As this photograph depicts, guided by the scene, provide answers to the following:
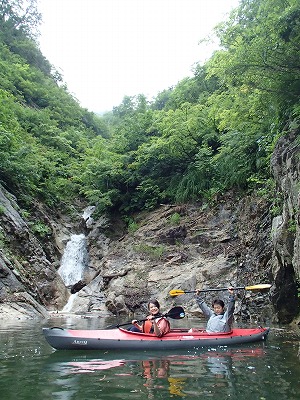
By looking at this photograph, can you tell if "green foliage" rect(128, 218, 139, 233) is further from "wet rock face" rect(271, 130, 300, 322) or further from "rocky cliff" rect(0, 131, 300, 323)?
"wet rock face" rect(271, 130, 300, 322)

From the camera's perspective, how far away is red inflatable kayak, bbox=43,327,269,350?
21.6 feet

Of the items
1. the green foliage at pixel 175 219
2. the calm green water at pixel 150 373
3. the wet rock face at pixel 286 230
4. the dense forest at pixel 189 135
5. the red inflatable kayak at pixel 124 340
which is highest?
the dense forest at pixel 189 135

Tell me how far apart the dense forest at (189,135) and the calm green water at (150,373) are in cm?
521

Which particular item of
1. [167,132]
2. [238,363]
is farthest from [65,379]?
[167,132]

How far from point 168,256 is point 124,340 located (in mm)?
8785

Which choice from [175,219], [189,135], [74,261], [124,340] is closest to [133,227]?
[175,219]

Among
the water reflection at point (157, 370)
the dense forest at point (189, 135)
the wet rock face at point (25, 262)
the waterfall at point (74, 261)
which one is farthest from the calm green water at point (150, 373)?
the waterfall at point (74, 261)

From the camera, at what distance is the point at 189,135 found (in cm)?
1820

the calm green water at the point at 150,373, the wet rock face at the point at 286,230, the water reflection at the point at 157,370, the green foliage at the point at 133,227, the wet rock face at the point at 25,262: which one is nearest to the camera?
the calm green water at the point at 150,373

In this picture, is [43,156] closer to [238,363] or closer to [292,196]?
[292,196]

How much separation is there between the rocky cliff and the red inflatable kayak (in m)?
2.89

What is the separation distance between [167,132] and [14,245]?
8.59 m

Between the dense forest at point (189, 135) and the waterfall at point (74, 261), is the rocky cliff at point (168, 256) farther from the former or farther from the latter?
the dense forest at point (189, 135)

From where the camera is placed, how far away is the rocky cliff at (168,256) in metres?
9.59
